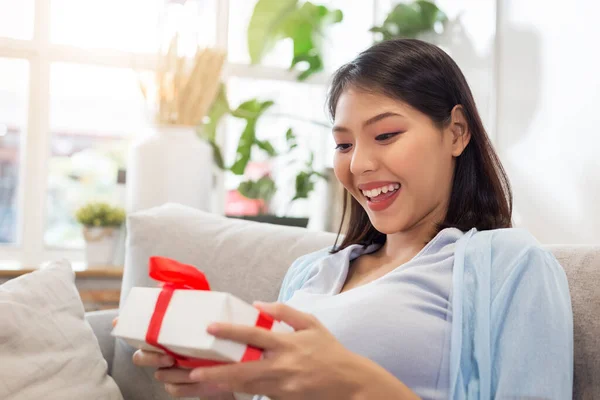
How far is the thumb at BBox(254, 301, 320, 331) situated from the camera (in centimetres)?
71

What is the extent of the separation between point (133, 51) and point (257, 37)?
0.60 metres

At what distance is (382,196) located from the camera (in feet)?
3.78

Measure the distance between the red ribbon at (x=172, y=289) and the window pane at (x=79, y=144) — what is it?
7.98 ft

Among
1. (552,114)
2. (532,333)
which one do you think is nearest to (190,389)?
(532,333)

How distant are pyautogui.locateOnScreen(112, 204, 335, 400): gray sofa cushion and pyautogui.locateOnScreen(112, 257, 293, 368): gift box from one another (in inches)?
27.0

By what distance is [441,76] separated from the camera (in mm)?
1147

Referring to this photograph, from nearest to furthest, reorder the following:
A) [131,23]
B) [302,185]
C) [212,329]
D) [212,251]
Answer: [212,329] → [212,251] → [302,185] → [131,23]

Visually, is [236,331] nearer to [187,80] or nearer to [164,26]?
[187,80]

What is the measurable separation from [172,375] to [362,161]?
48 cm

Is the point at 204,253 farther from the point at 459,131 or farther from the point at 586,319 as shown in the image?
the point at 586,319

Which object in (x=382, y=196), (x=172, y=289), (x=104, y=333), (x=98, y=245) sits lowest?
(x=104, y=333)

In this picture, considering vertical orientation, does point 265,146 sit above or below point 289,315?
above

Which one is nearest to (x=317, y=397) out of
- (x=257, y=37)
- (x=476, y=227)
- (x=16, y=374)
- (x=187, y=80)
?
(x=476, y=227)

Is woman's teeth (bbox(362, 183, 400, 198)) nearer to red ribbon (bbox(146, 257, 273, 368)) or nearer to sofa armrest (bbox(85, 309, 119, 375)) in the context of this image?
red ribbon (bbox(146, 257, 273, 368))
